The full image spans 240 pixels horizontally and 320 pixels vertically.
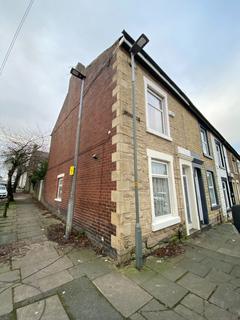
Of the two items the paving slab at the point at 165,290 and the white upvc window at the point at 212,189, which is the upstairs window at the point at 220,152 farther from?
the paving slab at the point at 165,290

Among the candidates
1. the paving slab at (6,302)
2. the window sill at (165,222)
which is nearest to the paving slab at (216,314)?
the window sill at (165,222)

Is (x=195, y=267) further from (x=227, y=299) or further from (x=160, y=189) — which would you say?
(x=160, y=189)

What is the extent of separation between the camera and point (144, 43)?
13.4 ft

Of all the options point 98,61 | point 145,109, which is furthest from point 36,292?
point 98,61

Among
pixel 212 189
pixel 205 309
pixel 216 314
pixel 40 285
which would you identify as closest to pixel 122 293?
pixel 205 309

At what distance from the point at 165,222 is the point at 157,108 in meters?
4.36

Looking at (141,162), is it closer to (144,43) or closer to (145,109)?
(145,109)

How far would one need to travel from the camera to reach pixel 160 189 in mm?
5316

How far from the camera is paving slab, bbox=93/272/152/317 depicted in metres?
2.39

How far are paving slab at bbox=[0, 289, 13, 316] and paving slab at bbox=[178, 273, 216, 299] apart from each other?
2937 mm

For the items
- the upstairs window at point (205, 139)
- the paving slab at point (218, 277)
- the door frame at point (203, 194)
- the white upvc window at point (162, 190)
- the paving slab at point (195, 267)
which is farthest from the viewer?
the upstairs window at point (205, 139)

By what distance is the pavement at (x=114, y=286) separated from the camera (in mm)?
2277

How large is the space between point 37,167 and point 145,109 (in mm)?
17283

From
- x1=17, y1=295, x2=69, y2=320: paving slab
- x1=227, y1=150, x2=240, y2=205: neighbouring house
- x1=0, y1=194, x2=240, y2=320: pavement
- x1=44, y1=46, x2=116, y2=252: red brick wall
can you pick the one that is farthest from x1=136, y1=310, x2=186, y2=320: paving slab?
x1=227, y1=150, x2=240, y2=205: neighbouring house
